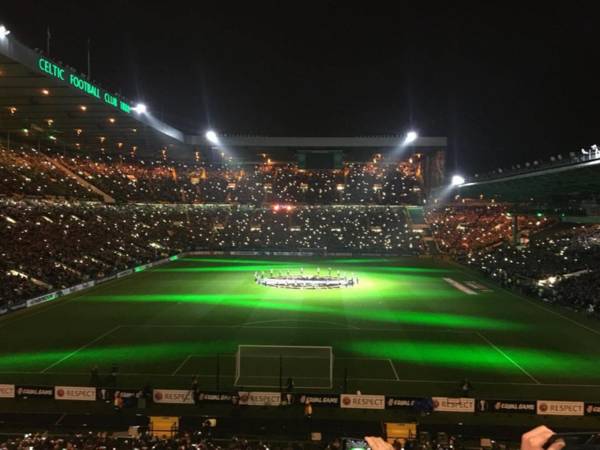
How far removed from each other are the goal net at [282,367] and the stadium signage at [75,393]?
4763mm

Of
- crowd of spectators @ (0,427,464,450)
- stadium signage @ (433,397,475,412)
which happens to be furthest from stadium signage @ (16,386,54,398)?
stadium signage @ (433,397,475,412)

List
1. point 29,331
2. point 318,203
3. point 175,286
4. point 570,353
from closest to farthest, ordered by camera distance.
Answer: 1. point 570,353
2. point 29,331
3. point 175,286
4. point 318,203

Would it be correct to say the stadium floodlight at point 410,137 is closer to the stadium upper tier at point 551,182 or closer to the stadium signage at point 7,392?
the stadium upper tier at point 551,182

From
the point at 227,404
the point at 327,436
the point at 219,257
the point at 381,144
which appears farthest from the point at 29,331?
the point at 381,144

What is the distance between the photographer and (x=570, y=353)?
25969 mm

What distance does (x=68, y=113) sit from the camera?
158ft

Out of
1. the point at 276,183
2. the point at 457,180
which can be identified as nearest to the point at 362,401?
the point at 457,180

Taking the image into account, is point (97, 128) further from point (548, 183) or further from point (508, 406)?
point (508, 406)

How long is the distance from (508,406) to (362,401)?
429 cm

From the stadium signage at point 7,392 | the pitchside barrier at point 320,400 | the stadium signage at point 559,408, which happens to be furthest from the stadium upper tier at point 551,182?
the stadium signage at point 7,392

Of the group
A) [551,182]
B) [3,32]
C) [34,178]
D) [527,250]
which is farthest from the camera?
[527,250]

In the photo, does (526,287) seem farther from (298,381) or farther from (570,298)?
(298,381)

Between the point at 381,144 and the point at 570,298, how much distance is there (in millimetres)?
52483

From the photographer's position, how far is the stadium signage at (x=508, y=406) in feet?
56.6
